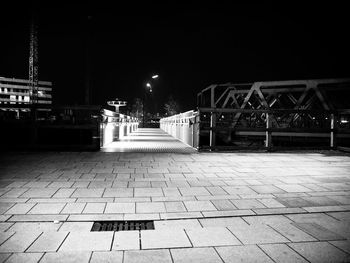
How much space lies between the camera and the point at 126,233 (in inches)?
122

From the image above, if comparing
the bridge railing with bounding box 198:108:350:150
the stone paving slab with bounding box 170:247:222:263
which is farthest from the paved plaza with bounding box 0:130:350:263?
the bridge railing with bounding box 198:108:350:150

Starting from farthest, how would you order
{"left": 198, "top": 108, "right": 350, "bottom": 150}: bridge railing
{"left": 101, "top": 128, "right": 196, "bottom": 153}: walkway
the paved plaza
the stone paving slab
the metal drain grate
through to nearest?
{"left": 101, "top": 128, "right": 196, "bottom": 153}: walkway → {"left": 198, "top": 108, "right": 350, "bottom": 150}: bridge railing → the metal drain grate → the paved plaza → the stone paving slab

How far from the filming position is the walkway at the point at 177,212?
2660 millimetres

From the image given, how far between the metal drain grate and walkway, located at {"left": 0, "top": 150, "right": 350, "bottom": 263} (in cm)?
8

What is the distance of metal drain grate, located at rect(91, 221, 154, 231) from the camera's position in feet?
10.6

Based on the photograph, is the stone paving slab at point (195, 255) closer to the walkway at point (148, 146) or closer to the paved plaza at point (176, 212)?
the paved plaza at point (176, 212)

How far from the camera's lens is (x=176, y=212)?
12.3ft

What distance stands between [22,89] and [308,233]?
540 ft

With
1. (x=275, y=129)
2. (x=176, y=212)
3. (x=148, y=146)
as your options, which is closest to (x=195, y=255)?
(x=176, y=212)

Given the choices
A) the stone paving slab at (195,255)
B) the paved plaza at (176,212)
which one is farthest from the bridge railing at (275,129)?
the stone paving slab at (195,255)

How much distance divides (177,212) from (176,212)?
1cm

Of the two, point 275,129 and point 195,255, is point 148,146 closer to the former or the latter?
point 275,129

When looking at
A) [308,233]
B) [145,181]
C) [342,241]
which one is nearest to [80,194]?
[145,181]

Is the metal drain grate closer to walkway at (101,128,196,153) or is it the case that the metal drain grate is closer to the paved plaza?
the paved plaza
